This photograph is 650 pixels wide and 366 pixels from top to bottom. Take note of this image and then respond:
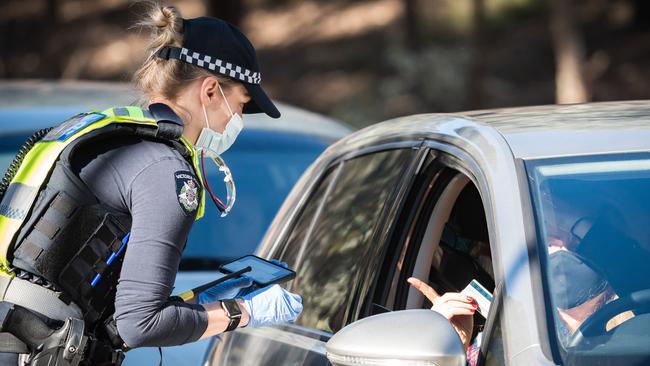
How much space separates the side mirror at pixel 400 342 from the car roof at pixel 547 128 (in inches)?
21.8

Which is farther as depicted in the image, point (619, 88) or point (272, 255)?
point (619, 88)

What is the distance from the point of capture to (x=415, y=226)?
3.20 m

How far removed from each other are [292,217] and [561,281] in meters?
1.56

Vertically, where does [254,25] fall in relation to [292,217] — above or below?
above

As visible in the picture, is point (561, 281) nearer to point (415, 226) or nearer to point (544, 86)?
point (415, 226)

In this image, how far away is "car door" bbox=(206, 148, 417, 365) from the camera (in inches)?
127

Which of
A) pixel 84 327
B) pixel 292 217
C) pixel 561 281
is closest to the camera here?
pixel 561 281

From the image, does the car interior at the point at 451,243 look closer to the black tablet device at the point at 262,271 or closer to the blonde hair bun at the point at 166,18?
the black tablet device at the point at 262,271

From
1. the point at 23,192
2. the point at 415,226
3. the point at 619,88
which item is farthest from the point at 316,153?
the point at 619,88

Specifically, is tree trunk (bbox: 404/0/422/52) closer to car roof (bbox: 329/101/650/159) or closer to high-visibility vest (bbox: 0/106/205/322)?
car roof (bbox: 329/101/650/159)

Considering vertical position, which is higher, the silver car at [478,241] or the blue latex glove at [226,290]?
the silver car at [478,241]

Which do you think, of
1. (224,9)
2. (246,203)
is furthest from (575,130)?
(224,9)

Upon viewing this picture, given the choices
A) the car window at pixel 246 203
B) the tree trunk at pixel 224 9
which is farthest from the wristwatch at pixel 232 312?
the tree trunk at pixel 224 9

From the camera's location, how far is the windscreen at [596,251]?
2.38m
